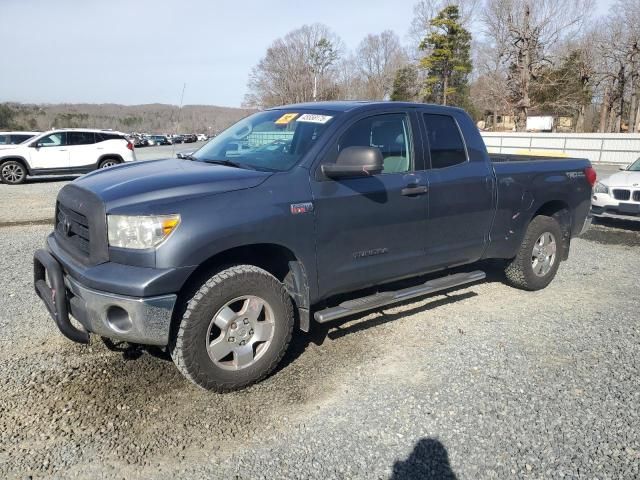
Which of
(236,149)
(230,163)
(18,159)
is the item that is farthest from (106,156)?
(230,163)

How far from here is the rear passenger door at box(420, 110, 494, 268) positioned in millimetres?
4285

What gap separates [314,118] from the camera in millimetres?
3986

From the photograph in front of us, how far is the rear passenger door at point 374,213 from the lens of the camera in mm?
3635

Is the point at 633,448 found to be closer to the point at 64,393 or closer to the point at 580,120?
the point at 64,393

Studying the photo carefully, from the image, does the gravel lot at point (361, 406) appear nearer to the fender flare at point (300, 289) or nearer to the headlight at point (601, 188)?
the fender flare at point (300, 289)

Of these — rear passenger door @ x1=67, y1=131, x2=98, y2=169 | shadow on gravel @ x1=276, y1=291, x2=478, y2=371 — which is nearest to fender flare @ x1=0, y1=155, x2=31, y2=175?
rear passenger door @ x1=67, y1=131, x2=98, y2=169

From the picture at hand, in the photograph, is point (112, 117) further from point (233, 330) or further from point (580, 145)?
point (233, 330)

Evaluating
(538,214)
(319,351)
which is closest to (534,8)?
(538,214)

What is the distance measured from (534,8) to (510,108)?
26.8 ft

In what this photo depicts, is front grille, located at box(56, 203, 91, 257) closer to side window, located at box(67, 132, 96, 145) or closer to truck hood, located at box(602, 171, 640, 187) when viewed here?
truck hood, located at box(602, 171, 640, 187)

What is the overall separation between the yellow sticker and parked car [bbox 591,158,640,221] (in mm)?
7126

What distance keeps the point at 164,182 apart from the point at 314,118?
133cm

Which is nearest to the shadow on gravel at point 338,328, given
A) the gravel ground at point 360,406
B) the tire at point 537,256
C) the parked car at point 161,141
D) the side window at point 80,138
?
the gravel ground at point 360,406

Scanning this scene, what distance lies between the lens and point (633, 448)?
2840 mm
